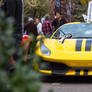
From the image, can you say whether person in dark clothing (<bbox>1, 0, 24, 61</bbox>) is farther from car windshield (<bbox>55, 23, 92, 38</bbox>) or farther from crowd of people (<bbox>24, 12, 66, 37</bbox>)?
crowd of people (<bbox>24, 12, 66, 37</bbox>)

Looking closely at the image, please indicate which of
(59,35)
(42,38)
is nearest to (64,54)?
(59,35)

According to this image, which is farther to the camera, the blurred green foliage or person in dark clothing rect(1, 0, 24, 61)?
person in dark clothing rect(1, 0, 24, 61)

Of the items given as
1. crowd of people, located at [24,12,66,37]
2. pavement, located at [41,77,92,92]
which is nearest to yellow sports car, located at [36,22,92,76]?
pavement, located at [41,77,92,92]

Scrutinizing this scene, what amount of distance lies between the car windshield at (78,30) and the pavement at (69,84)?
3.69 ft

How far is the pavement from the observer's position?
5.38 meters

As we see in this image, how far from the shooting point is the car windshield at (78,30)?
287 inches

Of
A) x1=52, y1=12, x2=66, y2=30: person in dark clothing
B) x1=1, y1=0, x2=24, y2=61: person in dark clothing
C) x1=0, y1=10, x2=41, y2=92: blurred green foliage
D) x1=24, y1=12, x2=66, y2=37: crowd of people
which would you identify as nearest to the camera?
x1=0, y1=10, x2=41, y2=92: blurred green foliage

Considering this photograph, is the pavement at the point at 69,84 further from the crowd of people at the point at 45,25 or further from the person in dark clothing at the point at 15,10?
the crowd of people at the point at 45,25

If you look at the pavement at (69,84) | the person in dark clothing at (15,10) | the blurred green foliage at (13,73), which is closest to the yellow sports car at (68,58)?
the pavement at (69,84)

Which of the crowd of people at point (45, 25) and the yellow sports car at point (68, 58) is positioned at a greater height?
the crowd of people at point (45, 25)

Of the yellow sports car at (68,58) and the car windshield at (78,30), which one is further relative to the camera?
the car windshield at (78,30)

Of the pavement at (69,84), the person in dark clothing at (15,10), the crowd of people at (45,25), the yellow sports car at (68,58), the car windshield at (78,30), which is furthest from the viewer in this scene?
the crowd of people at (45,25)

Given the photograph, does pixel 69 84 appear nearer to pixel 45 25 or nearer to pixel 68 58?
pixel 68 58

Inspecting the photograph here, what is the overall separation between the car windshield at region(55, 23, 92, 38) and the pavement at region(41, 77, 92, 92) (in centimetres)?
112
